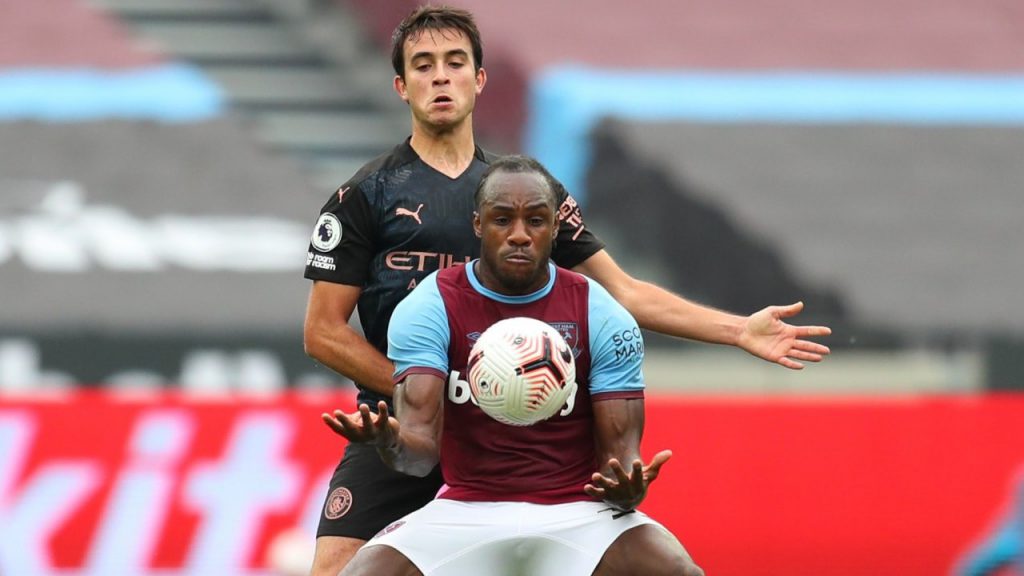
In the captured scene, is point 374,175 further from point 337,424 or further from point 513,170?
point 337,424

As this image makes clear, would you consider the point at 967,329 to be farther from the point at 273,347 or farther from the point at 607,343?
the point at 607,343

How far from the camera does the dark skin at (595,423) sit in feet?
15.6

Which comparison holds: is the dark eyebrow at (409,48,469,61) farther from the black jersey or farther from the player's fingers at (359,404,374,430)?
the player's fingers at (359,404,374,430)

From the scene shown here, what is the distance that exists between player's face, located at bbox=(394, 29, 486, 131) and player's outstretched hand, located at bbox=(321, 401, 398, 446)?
4.01ft

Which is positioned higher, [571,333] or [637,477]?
[571,333]

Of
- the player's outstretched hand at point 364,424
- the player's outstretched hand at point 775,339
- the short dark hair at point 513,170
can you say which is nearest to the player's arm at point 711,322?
the player's outstretched hand at point 775,339

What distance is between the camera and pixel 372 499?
554 cm

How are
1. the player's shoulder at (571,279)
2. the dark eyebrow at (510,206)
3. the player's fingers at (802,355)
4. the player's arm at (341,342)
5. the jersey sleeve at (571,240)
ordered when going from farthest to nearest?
the jersey sleeve at (571,240), the player's arm at (341,342), the player's fingers at (802,355), the player's shoulder at (571,279), the dark eyebrow at (510,206)

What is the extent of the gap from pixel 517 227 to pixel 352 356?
0.83 meters

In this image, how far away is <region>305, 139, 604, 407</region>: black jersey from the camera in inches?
214

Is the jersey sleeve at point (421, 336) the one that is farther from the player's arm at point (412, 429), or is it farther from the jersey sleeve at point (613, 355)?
the jersey sleeve at point (613, 355)

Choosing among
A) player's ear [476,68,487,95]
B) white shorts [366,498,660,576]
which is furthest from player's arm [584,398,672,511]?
player's ear [476,68,487,95]

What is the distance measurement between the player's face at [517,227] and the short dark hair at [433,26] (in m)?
0.76

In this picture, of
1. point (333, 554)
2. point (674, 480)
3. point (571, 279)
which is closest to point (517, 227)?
point (571, 279)
